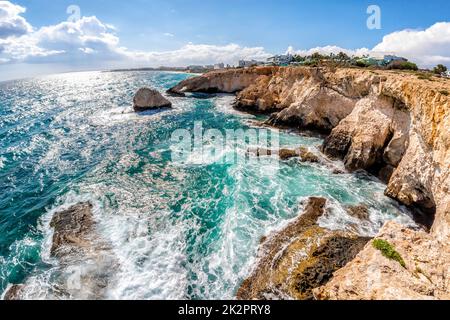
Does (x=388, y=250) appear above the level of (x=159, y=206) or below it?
above

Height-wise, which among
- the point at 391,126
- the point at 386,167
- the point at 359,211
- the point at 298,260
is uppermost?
the point at 391,126

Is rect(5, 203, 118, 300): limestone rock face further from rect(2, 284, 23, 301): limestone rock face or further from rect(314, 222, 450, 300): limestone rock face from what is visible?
rect(314, 222, 450, 300): limestone rock face

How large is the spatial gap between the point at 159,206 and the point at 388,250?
45.7 ft

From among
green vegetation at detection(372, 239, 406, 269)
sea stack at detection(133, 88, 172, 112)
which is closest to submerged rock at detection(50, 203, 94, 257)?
green vegetation at detection(372, 239, 406, 269)

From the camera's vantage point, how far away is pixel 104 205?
59.1ft

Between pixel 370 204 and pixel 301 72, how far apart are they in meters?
31.5

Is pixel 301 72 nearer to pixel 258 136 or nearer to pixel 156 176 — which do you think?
pixel 258 136

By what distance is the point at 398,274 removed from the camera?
8.25 m

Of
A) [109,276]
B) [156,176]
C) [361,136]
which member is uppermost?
[361,136]

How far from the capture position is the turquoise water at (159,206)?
12327 mm

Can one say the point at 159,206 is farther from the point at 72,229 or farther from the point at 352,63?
the point at 352,63

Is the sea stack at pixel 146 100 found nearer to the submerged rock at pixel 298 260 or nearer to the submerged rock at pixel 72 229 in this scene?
the submerged rock at pixel 72 229

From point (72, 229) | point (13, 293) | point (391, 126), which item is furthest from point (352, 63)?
point (13, 293)
